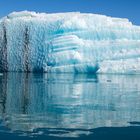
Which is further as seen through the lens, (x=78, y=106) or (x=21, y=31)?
(x=21, y=31)

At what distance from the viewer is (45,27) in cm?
6931

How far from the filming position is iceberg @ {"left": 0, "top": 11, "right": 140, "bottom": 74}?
67.2m

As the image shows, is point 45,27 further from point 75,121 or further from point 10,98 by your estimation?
point 75,121

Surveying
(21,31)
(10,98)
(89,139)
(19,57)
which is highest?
(21,31)

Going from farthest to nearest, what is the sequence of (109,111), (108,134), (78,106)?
(78,106) < (109,111) < (108,134)

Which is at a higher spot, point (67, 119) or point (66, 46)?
point (66, 46)

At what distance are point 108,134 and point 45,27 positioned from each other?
5857 cm

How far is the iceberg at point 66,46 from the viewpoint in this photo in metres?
67.2

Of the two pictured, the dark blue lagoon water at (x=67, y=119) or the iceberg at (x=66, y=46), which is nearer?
the dark blue lagoon water at (x=67, y=119)

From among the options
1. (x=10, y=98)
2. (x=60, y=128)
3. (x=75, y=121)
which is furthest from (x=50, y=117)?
(x=10, y=98)

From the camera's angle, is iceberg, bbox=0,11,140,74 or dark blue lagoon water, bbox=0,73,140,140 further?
iceberg, bbox=0,11,140,74

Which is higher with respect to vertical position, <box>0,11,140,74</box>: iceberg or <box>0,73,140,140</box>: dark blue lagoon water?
<box>0,11,140,74</box>: iceberg

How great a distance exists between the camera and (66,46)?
6731cm

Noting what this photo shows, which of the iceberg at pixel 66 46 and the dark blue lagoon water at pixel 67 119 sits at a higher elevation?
the iceberg at pixel 66 46
